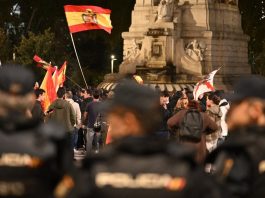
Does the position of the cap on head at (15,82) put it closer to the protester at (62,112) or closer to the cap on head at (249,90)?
the cap on head at (249,90)

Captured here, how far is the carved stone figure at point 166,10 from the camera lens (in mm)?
34844

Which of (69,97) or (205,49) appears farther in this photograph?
(205,49)

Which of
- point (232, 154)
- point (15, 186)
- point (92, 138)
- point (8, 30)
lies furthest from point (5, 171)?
point (8, 30)

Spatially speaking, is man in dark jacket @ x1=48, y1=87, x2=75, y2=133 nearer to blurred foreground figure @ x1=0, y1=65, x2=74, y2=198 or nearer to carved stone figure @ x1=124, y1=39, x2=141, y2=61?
blurred foreground figure @ x1=0, y1=65, x2=74, y2=198

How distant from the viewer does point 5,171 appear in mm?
4984

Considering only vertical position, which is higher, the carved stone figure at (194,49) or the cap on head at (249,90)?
the carved stone figure at (194,49)

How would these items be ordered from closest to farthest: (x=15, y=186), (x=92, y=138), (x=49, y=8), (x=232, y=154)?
(x=15, y=186) < (x=232, y=154) < (x=92, y=138) < (x=49, y=8)

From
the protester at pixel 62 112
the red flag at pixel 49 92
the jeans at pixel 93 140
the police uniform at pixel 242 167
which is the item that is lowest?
the jeans at pixel 93 140

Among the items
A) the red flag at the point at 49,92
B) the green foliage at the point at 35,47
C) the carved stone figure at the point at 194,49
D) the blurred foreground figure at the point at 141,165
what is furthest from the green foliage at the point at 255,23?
the blurred foreground figure at the point at 141,165

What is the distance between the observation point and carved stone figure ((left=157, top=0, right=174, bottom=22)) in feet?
114

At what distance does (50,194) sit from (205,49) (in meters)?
31.2

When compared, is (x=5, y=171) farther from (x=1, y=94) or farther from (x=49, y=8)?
(x=49, y=8)

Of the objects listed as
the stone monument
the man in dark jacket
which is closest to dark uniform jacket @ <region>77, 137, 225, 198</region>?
the man in dark jacket

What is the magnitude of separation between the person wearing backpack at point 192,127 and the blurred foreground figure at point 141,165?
6235 mm
